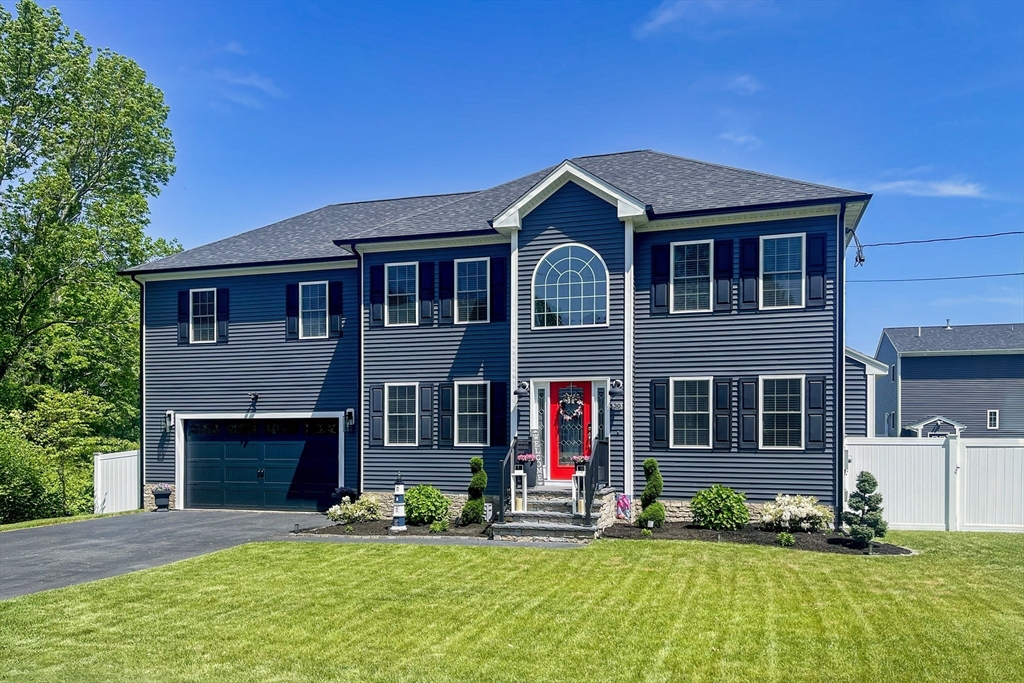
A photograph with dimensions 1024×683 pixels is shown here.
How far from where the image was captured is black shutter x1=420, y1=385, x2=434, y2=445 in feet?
52.4

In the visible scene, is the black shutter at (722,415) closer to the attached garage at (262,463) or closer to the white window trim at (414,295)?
the white window trim at (414,295)

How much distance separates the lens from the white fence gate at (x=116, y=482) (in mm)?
18609

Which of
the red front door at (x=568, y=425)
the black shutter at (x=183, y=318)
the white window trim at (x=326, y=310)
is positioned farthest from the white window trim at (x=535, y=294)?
the black shutter at (x=183, y=318)

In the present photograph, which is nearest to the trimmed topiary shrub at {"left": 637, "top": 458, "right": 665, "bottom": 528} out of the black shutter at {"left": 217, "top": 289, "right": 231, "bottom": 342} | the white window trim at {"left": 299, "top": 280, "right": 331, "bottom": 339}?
the white window trim at {"left": 299, "top": 280, "right": 331, "bottom": 339}

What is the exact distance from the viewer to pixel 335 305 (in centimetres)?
1770

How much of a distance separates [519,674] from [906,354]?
98.6 ft

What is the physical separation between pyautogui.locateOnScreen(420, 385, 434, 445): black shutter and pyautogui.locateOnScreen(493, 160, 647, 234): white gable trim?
3.76 metres

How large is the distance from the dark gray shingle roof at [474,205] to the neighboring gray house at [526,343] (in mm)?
80

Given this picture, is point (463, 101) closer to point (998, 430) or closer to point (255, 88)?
point (255, 88)

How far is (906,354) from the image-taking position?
3142cm

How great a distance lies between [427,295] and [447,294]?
456mm

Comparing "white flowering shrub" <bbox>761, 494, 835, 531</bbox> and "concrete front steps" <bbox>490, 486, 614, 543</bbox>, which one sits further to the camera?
"white flowering shrub" <bbox>761, 494, 835, 531</bbox>

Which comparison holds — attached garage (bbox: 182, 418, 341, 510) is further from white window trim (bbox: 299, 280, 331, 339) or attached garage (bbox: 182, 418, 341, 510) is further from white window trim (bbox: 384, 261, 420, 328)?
white window trim (bbox: 384, 261, 420, 328)

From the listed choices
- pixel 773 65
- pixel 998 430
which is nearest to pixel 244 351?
pixel 773 65
